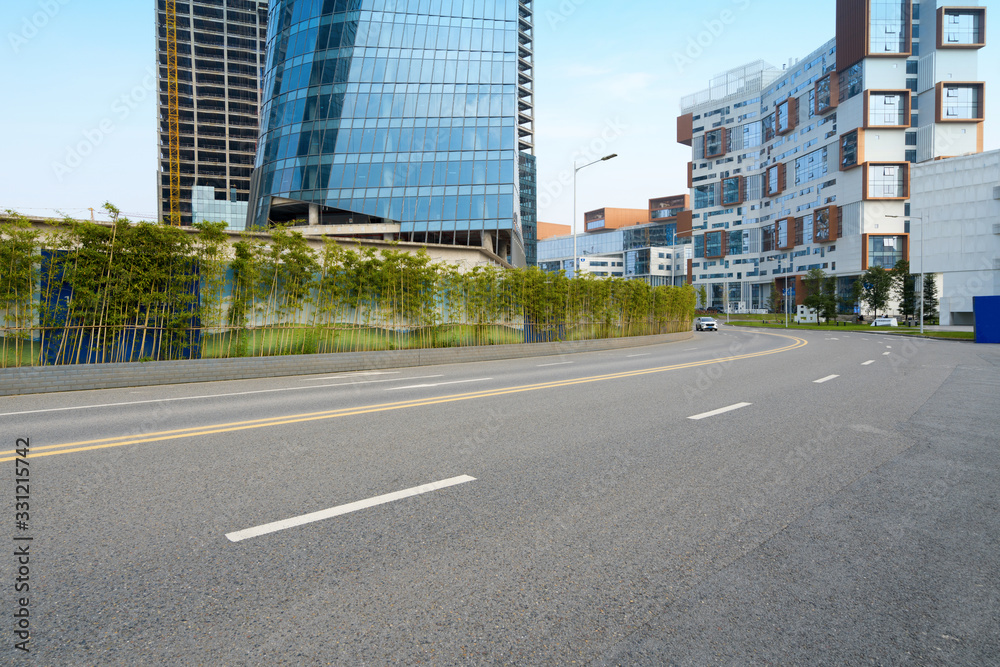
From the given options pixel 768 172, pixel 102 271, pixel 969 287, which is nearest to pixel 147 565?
pixel 102 271

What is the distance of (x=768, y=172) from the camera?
341 ft

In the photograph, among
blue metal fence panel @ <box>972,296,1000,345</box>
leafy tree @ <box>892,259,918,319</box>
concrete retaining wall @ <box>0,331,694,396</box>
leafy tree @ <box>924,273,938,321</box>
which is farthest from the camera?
leafy tree @ <box>924,273,938,321</box>

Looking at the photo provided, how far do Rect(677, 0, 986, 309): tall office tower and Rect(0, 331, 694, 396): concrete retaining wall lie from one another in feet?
213

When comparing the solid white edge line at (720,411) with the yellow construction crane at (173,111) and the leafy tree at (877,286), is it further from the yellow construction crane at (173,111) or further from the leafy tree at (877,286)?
the yellow construction crane at (173,111)

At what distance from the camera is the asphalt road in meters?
2.44

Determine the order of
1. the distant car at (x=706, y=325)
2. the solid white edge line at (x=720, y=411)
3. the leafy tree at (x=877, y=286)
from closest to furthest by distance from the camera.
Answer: the solid white edge line at (x=720, y=411) → the distant car at (x=706, y=325) → the leafy tree at (x=877, y=286)

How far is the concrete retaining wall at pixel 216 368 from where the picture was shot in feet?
36.4

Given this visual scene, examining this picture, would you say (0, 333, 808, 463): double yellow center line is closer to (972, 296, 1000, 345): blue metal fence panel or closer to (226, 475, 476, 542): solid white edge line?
(226, 475, 476, 542): solid white edge line

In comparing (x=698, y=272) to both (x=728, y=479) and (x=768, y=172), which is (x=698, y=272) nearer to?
(x=768, y=172)

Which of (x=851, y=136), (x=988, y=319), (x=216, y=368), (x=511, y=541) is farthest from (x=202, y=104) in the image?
(x=511, y=541)

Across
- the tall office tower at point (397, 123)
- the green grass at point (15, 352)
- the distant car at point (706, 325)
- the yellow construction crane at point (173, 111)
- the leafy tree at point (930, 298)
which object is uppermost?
the yellow construction crane at point (173, 111)

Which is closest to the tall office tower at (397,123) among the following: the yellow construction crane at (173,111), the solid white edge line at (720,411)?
the solid white edge line at (720,411)

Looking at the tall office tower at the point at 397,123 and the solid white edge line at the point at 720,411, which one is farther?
the tall office tower at the point at 397,123

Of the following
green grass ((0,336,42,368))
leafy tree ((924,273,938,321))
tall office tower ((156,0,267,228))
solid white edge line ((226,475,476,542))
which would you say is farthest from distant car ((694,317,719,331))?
tall office tower ((156,0,267,228))
